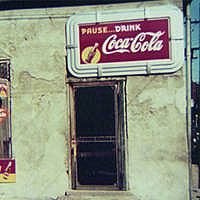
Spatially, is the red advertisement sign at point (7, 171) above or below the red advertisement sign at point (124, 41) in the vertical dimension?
below

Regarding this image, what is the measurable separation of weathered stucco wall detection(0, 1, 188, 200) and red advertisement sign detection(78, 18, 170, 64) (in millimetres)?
404

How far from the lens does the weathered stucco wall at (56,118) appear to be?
13.6ft

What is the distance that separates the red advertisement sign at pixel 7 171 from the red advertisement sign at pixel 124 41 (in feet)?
8.91

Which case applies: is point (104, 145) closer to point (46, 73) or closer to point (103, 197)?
point (103, 197)

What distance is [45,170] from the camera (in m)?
4.40

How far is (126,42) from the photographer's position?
13.9 ft

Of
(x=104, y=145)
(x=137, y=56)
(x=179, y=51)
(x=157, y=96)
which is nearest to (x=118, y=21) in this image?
(x=137, y=56)

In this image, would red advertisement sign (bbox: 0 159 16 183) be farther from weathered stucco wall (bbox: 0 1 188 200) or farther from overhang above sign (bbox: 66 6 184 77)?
overhang above sign (bbox: 66 6 184 77)

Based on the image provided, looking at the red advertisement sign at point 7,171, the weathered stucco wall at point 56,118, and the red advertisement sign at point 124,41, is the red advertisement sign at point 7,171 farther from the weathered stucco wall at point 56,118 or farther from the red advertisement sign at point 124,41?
the red advertisement sign at point 124,41

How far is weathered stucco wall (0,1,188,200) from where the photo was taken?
4160mm

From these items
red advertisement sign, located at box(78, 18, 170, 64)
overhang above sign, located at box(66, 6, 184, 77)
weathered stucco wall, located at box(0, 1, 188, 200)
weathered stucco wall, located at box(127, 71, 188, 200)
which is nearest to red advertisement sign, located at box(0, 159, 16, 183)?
weathered stucco wall, located at box(0, 1, 188, 200)

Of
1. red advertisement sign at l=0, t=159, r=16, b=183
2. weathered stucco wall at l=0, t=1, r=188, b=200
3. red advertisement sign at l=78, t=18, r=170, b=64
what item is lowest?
red advertisement sign at l=0, t=159, r=16, b=183

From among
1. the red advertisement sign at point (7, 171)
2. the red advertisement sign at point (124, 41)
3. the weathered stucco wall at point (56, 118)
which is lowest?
the red advertisement sign at point (7, 171)

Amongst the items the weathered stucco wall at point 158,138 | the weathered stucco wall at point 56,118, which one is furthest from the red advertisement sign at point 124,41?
the weathered stucco wall at point 158,138
